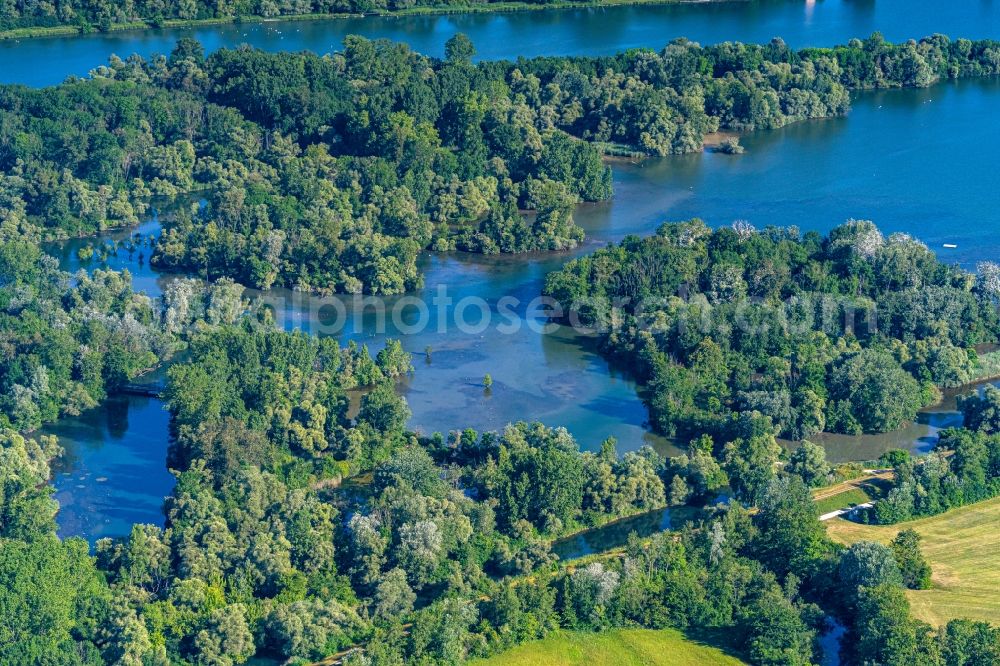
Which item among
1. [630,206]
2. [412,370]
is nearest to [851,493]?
[412,370]

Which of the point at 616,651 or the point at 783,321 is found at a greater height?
the point at 783,321

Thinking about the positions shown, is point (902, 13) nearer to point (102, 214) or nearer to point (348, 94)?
point (348, 94)

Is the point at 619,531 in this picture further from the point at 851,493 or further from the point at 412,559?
the point at 851,493

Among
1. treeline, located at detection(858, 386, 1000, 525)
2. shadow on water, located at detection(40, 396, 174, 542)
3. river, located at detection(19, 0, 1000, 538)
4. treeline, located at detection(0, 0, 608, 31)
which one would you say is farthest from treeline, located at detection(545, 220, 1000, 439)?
treeline, located at detection(0, 0, 608, 31)

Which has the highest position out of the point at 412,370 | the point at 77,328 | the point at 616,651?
the point at 77,328

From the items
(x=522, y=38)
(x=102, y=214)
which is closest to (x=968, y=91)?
(x=522, y=38)

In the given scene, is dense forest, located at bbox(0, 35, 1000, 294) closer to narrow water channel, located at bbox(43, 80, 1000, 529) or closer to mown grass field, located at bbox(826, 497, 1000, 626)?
narrow water channel, located at bbox(43, 80, 1000, 529)
